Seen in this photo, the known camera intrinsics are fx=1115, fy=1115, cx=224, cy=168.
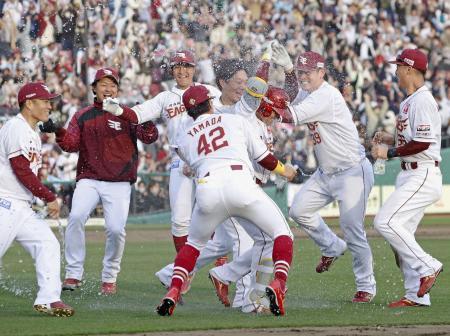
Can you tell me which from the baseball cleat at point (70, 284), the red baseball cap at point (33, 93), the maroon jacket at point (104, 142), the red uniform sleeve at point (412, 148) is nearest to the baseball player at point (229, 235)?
the maroon jacket at point (104, 142)

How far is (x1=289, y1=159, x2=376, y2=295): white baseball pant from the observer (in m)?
11.2

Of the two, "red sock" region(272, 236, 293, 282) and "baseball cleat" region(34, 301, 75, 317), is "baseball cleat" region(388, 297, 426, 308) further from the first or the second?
"baseball cleat" region(34, 301, 75, 317)

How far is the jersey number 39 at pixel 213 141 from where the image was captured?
9.66 meters

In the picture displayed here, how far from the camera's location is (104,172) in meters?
12.2

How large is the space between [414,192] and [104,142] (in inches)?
141

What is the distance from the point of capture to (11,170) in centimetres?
974

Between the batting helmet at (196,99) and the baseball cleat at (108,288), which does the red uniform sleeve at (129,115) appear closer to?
the batting helmet at (196,99)

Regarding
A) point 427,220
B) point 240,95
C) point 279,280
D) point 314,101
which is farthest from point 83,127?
point 427,220

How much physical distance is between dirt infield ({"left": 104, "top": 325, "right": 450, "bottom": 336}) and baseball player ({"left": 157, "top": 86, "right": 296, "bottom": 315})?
573 millimetres

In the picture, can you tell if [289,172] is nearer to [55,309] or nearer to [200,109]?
[200,109]

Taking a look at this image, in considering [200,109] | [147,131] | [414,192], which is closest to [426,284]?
[414,192]

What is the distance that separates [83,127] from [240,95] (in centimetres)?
193

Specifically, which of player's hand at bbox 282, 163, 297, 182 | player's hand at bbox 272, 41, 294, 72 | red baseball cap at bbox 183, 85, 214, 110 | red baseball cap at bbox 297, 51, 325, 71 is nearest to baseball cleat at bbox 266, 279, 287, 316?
player's hand at bbox 282, 163, 297, 182

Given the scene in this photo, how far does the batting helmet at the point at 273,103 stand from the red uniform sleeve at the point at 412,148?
46.0 inches
